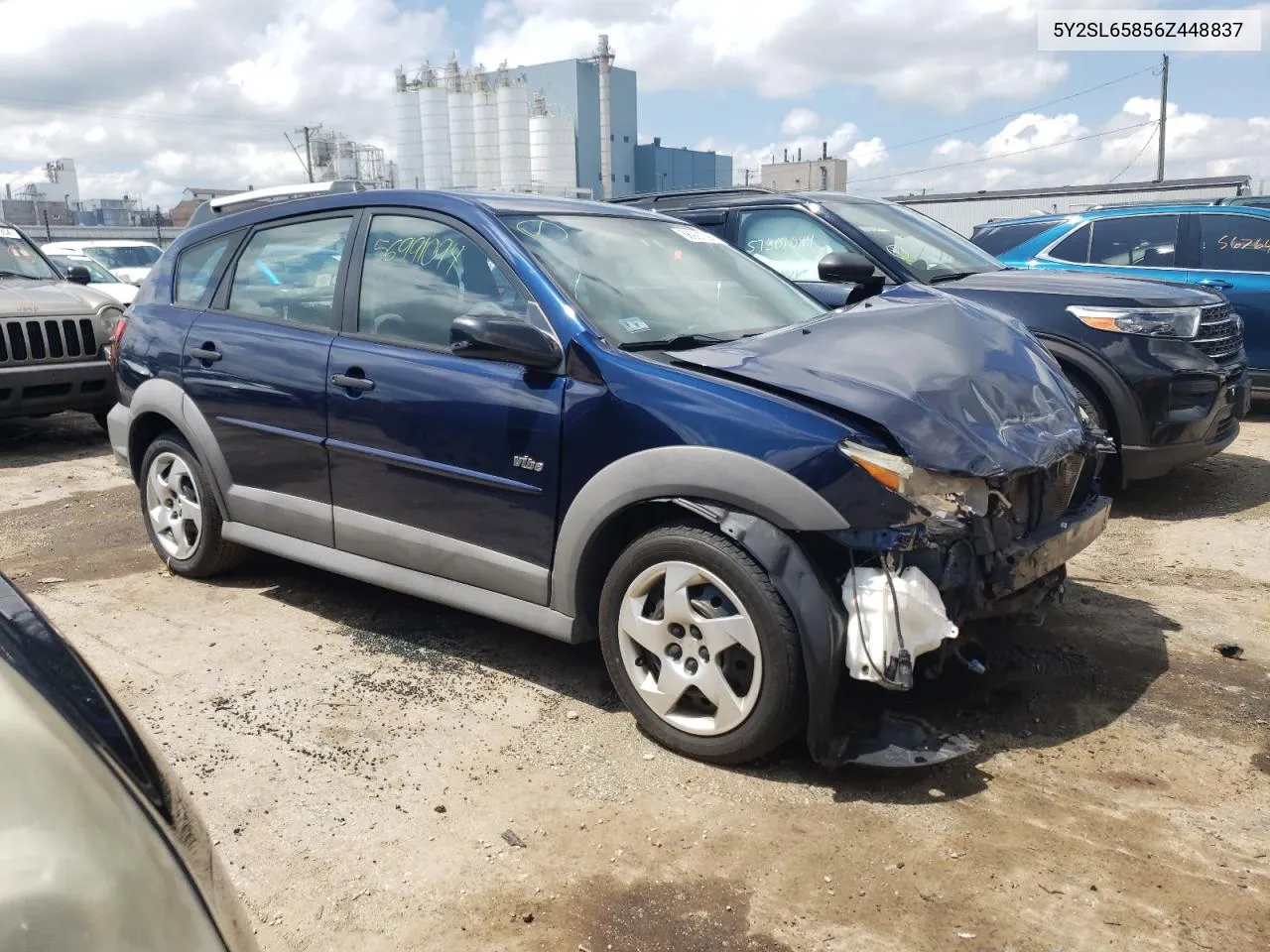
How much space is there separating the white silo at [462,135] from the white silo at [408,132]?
8.75 feet

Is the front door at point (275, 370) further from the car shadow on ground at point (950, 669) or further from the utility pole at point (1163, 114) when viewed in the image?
the utility pole at point (1163, 114)

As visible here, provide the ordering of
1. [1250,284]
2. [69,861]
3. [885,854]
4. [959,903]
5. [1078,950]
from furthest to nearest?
[1250,284] < [885,854] < [959,903] < [1078,950] < [69,861]

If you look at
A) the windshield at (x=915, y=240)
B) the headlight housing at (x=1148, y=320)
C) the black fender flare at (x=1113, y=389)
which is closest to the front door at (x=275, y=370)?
the windshield at (x=915, y=240)

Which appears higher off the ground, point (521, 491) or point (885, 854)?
point (521, 491)

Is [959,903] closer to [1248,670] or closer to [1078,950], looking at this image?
[1078,950]

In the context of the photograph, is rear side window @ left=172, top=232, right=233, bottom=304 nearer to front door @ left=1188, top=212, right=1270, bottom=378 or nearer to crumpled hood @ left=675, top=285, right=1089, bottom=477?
crumpled hood @ left=675, top=285, right=1089, bottom=477

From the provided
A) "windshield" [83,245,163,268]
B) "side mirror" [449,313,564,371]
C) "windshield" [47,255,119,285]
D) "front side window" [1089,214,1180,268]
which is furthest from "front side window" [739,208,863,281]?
"windshield" [83,245,163,268]

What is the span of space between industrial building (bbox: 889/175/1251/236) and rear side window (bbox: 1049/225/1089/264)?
658 inches

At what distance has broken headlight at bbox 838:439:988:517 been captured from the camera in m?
2.96

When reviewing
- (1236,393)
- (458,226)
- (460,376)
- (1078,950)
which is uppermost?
(458,226)

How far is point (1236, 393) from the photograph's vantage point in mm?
6141

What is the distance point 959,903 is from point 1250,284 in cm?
757

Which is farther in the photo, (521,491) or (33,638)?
(521,491)

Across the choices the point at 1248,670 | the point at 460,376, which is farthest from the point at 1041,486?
the point at 460,376
